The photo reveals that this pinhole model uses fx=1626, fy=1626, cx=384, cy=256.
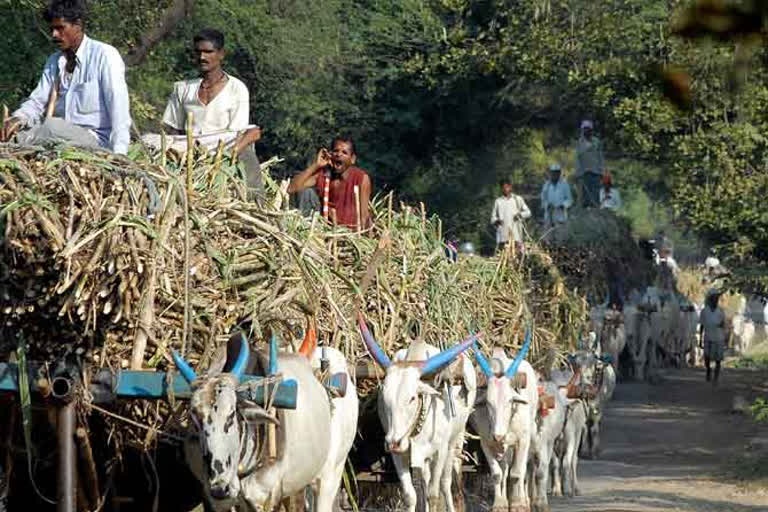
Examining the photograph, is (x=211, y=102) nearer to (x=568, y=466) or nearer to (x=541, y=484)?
(x=541, y=484)

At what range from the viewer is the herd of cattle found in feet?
19.0

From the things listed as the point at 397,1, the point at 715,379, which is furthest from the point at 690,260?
the point at 397,1

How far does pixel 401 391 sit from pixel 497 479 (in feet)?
6.67

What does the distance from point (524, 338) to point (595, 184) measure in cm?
1311

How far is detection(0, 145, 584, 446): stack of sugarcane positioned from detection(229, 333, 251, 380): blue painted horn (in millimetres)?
239

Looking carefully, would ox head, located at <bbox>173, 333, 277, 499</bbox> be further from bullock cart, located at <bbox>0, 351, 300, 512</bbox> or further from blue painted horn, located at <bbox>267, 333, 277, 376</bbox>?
blue painted horn, located at <bbox>267, 333, 277, 376</bbox>

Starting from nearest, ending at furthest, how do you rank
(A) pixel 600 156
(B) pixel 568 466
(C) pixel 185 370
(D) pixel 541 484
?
(C) pixel 185 370 < (D) pixel 541 484 < (B) pixel 568 466 < (A) pixel 600 156

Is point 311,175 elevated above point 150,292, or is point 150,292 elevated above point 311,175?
point 311,175

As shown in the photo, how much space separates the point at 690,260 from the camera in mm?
55875

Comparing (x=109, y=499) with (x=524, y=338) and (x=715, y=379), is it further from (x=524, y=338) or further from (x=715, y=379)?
(x=715, y=379)

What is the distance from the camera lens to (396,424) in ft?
27.3

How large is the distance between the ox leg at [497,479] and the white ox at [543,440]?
1.03 m

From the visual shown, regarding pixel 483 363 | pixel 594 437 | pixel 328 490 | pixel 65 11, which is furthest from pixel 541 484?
pixel 65 11

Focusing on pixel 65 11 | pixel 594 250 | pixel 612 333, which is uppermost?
pixel 594 250
